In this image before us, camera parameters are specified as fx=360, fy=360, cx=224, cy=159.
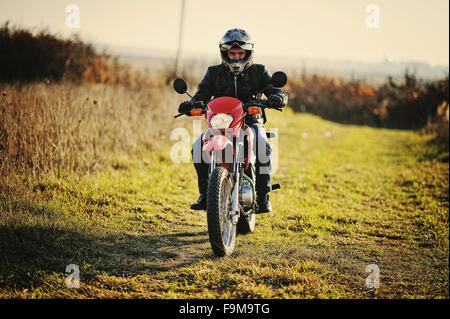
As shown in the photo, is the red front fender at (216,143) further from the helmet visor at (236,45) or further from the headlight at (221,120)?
the helmet visor at (236,45)

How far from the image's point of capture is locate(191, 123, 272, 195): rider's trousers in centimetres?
421

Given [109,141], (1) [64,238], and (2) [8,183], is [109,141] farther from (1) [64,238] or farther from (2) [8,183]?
(1) [64,238]

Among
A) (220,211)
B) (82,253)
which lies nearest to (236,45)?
(220,211)

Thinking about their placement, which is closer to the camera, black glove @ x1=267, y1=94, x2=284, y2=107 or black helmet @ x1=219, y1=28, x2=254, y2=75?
black glove @ x1=267, y1=94, x2=284, y2=107

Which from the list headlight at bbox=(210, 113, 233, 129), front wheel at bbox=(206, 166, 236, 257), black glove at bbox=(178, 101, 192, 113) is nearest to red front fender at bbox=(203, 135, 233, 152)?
headlight at bbox=(210, 113, 233, 129)

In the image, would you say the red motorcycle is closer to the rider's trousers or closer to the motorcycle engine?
the motorcycle engine

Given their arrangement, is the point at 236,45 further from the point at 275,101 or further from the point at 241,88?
the point at 275,101

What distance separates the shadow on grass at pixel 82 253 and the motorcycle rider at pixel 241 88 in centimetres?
65

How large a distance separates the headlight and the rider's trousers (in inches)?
19.5

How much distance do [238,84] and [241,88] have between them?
63 millimetres

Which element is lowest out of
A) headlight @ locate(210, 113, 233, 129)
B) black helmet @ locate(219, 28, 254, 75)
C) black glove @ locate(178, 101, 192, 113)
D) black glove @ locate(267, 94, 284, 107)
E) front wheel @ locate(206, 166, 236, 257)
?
front wheel @ locate(206, 166, 236, 257)

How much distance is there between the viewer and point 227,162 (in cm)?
383

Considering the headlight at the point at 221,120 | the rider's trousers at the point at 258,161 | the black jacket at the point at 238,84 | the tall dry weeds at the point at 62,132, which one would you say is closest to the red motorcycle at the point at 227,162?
the headlight at the point at 221,120

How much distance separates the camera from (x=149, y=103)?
34.3 feet
